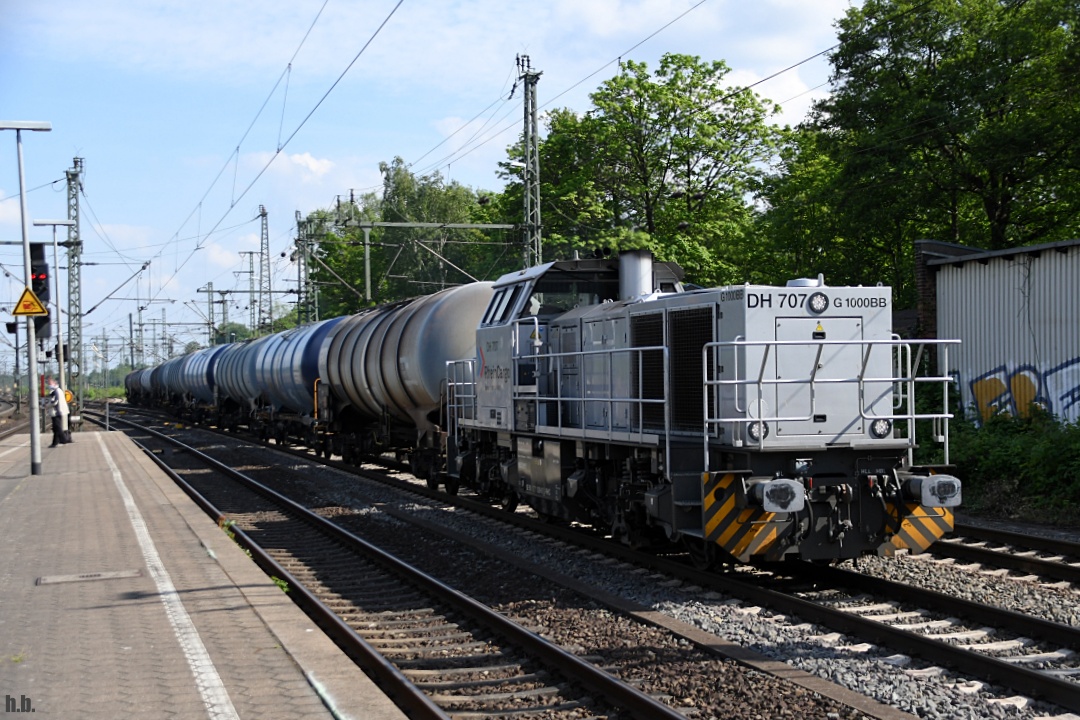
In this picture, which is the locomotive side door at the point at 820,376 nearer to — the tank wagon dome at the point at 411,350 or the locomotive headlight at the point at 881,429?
the locomotive headlight at the point at 881,429

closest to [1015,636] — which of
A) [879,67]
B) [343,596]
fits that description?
[343,596]

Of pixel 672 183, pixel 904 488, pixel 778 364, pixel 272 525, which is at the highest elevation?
pixel 672 183

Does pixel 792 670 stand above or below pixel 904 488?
below

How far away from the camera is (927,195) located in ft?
82.9

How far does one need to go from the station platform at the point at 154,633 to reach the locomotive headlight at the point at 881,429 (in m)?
5.34

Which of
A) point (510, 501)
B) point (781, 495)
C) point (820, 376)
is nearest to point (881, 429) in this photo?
point (820, 376)

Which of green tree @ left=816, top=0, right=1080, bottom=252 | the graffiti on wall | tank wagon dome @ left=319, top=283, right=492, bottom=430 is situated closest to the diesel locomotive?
tank wagon dome @ left=319, top=283, right=492, bottom=430

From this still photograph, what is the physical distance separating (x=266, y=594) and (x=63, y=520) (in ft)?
22.2

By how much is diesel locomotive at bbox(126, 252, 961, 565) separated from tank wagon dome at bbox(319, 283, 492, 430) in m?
0.82

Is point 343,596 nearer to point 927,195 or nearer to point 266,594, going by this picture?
point 266,594

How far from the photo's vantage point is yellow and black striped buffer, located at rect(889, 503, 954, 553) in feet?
29.8

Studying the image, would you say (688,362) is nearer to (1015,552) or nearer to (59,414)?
(1015,552)

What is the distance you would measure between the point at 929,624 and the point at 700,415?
2.90 meters

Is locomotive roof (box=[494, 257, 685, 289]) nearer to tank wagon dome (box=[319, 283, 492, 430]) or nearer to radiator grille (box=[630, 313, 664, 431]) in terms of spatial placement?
radiator grille (box=[630, 313, 664, 431])
